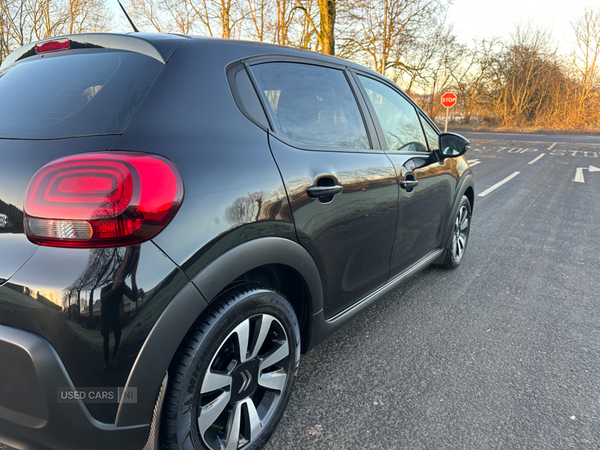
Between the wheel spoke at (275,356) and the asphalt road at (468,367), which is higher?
the wheel spoke at (275,356)

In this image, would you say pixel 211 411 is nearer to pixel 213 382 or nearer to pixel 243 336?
pixel 213 382

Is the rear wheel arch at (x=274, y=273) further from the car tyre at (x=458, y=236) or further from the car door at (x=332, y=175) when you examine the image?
the car tyre at (x=458, y=236)

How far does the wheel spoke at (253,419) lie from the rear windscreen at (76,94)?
45.3 inches

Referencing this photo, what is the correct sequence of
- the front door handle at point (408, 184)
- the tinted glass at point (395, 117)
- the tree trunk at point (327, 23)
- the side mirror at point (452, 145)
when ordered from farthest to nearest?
the tree trunk at point (327, 23), the side mirror at point (452, 145), the tinted glass at point (395, 117), the front door handle at point (408, 184)

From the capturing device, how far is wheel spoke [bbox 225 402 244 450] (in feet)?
5.27

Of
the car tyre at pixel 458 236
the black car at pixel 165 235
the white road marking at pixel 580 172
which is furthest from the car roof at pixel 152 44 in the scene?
the white road marking at pixel 580 172

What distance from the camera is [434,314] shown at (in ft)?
10.3

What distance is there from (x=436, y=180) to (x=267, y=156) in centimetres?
182

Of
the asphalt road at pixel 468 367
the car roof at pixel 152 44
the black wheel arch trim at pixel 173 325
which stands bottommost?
the asphalt road at pixel 468 367

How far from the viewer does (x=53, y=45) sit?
1845mm

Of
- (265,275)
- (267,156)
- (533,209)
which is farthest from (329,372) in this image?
(533,209)

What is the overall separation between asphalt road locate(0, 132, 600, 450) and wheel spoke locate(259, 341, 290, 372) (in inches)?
16.1

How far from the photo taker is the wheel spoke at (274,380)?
174 cm

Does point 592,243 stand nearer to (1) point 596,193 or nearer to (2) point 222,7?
(1) point 596,193
